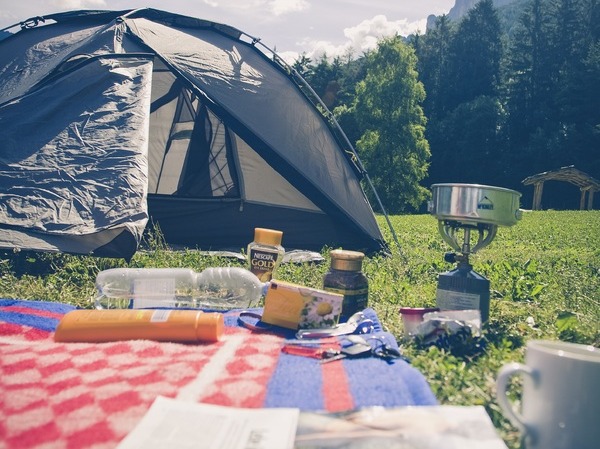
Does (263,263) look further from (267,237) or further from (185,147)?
(185,147)

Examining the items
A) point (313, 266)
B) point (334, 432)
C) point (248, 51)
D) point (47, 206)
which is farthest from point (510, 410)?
point (248, 51)

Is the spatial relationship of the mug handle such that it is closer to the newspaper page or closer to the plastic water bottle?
the newspaper page

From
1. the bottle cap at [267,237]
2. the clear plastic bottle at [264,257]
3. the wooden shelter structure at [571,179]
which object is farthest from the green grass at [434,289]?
the wooden shelter structure at [571,179]

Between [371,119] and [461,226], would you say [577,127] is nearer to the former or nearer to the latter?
[371,119]

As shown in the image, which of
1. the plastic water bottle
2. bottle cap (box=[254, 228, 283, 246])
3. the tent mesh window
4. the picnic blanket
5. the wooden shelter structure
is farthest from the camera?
the wooden shelter structure

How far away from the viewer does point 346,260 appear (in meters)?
2.24

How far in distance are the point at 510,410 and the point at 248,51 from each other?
4.25 m

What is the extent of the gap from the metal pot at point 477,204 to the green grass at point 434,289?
471mm

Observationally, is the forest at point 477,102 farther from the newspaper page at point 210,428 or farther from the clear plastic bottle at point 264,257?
the newspaper page at point 210,428

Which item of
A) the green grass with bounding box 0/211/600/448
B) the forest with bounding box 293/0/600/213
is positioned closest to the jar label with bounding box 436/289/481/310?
the green grass with bounding box 0/211/600/448

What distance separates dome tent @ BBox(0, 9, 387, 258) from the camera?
3205mm

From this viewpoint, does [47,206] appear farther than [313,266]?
No

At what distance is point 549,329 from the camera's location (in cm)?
227

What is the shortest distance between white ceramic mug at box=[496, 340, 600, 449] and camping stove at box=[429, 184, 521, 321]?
1.01 meters
